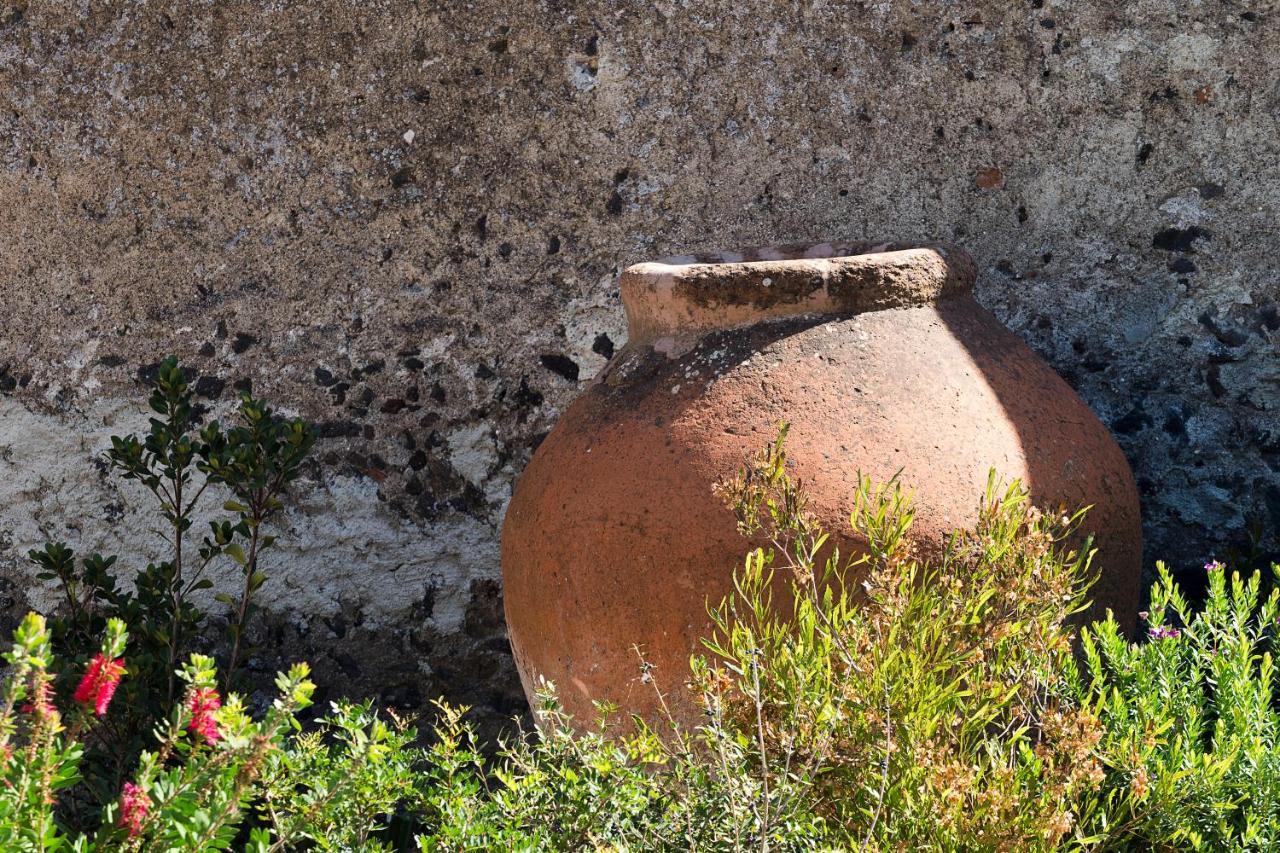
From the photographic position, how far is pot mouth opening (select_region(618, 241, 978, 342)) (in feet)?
6.53

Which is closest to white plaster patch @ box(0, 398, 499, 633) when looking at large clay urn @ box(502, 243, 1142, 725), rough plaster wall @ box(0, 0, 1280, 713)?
rough plaster wall @ box(0, 0, 1280, 713)

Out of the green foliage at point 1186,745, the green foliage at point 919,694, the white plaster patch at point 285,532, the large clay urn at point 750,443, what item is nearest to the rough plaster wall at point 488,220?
the white plaster patch at point 285,532

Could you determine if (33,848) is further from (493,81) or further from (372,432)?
(493,81)

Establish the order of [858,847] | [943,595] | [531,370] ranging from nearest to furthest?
1. [858,847]
2. [943,595]
3. [531,370]

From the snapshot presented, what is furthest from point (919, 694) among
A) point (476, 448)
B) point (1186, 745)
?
point (476, 448)

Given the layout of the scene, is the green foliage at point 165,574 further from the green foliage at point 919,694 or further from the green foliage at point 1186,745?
the green foliage at point 1186,745

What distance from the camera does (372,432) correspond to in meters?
2.84

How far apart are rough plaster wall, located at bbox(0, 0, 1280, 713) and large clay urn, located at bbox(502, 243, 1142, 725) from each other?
24.5 inches

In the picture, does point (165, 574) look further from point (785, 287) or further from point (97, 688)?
point (785, 287)

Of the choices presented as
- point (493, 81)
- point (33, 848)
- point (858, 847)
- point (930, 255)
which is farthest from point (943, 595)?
point (493, 81)

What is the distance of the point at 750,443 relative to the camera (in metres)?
1.89

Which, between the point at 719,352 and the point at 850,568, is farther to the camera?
the point at 719,352

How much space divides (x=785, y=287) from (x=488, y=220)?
3.31 feet

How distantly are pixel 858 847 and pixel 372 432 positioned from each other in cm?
173
